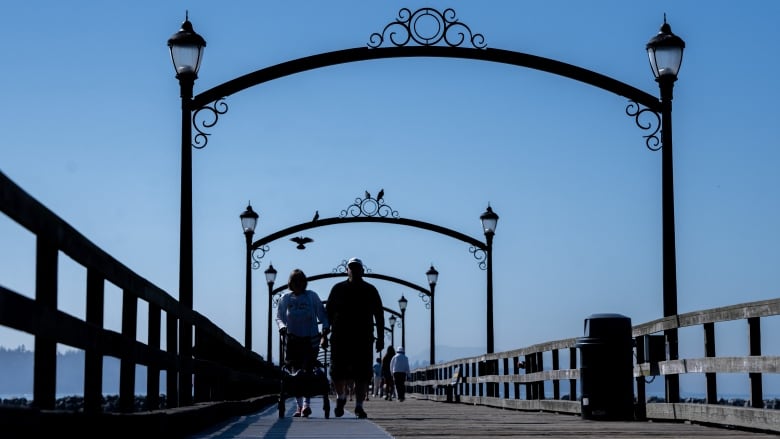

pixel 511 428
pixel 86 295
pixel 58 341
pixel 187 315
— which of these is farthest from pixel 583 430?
pixel 58 341

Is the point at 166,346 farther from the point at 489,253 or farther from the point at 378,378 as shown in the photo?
the point at 378,378

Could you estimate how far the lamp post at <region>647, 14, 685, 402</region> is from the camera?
54.3 ft

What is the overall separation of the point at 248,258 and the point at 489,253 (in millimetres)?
6085

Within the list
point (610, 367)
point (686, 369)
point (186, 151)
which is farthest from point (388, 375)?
point (686, 369)

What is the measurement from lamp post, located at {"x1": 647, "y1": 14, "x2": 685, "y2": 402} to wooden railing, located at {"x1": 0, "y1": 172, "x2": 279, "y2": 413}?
6.44m

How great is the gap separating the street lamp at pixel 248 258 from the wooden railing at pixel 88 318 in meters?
18.4

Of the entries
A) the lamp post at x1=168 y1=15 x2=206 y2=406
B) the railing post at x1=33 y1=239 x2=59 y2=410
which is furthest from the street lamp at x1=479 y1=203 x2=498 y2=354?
the railing post at x1=33 y1=239 x2=59 y2=410

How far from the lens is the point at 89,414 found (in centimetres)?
713

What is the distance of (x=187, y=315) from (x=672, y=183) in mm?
7017

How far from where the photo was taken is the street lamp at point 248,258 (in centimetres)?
3136

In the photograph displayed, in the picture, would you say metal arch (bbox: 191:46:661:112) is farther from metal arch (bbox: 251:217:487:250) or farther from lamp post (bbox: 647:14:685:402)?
metal arch (bbox: 251:217:487:250)

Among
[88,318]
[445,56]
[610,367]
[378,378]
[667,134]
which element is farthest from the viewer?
[378,378]

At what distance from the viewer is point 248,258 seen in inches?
1347

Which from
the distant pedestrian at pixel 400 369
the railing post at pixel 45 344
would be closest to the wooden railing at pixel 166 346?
the railing post at pixel 45 344
